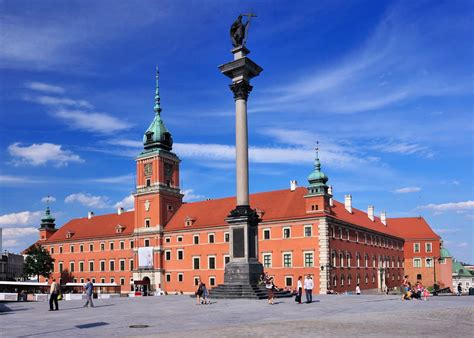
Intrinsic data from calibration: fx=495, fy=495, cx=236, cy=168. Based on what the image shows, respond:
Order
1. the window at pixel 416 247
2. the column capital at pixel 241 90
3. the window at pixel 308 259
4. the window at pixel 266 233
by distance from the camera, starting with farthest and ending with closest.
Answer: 1. the window at pixel 416 247
2. the window at pixel 266 233
3. the window at pixel 308 259
4. the column capital at pixel 241 90

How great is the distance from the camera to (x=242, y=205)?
3075 centimetres

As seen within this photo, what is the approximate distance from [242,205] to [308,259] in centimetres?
3039

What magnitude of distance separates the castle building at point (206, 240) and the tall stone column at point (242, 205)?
29009 mm

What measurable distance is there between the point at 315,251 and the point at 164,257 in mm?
25540

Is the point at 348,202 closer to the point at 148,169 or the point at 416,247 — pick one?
the point at 416,247

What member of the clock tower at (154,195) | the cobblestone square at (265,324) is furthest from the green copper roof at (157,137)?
the cobblestone square at (265,324)

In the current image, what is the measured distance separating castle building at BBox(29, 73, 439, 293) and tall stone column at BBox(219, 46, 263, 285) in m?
29.0

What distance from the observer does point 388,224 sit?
3743 inches

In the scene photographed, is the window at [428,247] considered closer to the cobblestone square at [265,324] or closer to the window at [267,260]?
the window at [267,260]

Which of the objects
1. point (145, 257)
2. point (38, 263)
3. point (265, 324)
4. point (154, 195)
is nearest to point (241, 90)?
point (265, 324)

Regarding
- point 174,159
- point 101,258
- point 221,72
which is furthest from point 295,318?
point 101,258

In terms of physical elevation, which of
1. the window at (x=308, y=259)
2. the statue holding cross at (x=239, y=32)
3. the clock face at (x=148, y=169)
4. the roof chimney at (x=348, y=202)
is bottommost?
the window at (x=308, y=259)

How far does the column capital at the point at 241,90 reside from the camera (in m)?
32.0

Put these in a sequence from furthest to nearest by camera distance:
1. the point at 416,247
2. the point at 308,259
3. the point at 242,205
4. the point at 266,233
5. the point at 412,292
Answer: the point at 416,247 → the point at 266,233 → the point at 308,259 → the point at 242,205 → the point at 412,292
